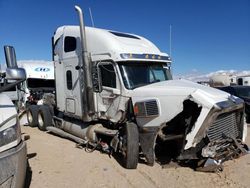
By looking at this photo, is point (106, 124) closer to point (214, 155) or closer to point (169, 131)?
point (169, 131)

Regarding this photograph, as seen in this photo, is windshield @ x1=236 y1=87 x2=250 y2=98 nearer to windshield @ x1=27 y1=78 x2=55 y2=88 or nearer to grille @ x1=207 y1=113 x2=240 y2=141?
grille @ x1=207 y1=113 x2=240 y2=141

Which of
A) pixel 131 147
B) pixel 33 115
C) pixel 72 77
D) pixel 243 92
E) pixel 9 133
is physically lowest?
pixel 33 115

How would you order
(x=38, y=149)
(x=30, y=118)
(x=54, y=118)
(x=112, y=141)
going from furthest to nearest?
(x=30, y=118)
(x=54, y=118)
(x=38, y=149)
(x=112, y=141)

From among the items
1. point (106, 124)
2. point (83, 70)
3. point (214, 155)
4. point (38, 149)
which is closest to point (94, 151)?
point (106, 124)

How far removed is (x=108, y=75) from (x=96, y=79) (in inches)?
15.2

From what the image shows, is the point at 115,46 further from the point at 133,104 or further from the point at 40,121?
the point at 40,121

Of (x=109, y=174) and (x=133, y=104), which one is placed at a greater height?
(x=133, y=104)

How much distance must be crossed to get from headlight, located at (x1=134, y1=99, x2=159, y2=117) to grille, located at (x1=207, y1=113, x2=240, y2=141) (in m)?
1.21

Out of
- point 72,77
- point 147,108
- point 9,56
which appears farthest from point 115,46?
point 9,56

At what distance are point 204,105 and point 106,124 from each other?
3.15 m

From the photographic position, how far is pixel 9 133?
3.79 meters

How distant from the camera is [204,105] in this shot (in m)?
6.14

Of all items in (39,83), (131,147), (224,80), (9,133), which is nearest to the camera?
(9,133)

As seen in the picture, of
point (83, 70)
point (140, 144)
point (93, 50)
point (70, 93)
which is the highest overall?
point (93, 50)
